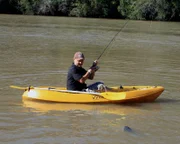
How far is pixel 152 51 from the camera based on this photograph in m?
18.2

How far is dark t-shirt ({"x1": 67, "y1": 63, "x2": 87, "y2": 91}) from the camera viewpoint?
849 cm

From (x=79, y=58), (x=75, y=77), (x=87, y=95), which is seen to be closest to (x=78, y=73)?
(x=75, y=77)

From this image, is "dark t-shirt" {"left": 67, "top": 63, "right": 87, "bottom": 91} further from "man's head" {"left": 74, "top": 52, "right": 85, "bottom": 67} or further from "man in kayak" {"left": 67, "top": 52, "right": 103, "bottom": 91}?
"man's head" {"left": 74, "top": 52, "right": 85, "bottom": 67}

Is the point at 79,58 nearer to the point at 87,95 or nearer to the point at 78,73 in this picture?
the point at 78,73

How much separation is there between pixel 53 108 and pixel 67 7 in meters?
40.1

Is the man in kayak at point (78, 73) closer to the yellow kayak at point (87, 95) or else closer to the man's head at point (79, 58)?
the man's head at point (79, 58)

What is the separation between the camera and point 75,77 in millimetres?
8508

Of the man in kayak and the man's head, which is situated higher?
the man's head

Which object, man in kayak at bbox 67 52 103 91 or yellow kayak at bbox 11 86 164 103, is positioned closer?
man in kayak at bbox 67 52 103 91

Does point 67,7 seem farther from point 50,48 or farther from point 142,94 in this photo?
point 142,94

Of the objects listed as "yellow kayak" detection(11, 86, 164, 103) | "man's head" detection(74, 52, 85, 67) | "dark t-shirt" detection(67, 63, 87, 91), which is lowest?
"yellow kayak" detection(11, 86, 164, 103)

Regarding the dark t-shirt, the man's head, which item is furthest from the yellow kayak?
the man's head

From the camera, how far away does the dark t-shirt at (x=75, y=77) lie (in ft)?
27.9

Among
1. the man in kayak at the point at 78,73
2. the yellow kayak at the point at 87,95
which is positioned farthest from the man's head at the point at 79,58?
the yellow kayak at the point at 87,95
